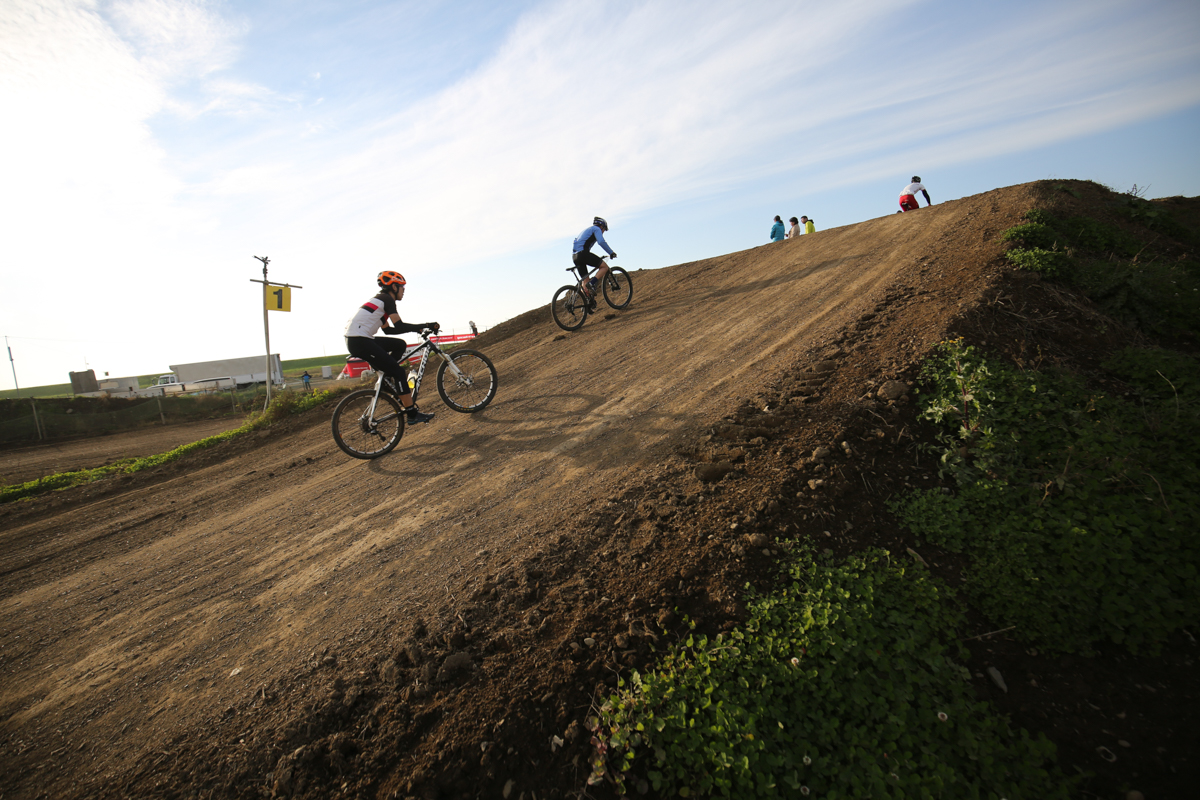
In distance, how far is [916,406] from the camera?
4605mm

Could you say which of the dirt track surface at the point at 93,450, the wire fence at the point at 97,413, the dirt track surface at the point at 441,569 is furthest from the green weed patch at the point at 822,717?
the wire fence at the point at 97,413

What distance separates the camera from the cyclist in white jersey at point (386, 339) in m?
7.50

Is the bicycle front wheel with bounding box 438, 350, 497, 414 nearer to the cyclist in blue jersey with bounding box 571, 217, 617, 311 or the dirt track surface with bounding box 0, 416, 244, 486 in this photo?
the cyclist in blue jersey with bounding box 571, 217, 617, 311

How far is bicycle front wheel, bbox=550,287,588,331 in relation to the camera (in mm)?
11938

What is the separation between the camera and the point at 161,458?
9711 millimetres

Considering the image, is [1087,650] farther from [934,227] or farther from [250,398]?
[250,398]

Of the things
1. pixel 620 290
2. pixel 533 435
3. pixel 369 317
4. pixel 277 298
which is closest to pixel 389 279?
pixel 369 317

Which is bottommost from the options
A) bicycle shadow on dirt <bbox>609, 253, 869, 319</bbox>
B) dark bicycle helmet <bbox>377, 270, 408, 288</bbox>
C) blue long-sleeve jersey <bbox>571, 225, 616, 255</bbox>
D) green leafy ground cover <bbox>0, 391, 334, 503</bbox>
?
green leafy ground cover <bbox>0, 391, 334, 503</bbox>

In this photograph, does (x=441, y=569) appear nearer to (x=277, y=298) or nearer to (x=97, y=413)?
(x=277, y=298)

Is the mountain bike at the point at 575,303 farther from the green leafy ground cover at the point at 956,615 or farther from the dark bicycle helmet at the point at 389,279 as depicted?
the green leafy ground cover at the point at 956,615

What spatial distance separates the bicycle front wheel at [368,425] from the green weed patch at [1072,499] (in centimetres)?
684

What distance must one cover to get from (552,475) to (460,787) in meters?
3.16

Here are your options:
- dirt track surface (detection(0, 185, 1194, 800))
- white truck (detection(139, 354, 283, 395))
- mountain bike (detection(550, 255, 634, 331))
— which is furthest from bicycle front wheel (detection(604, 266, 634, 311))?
white truck (detection(139, 354, 283, 395))

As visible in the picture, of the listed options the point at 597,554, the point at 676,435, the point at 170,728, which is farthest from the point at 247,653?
the point at 676,435
